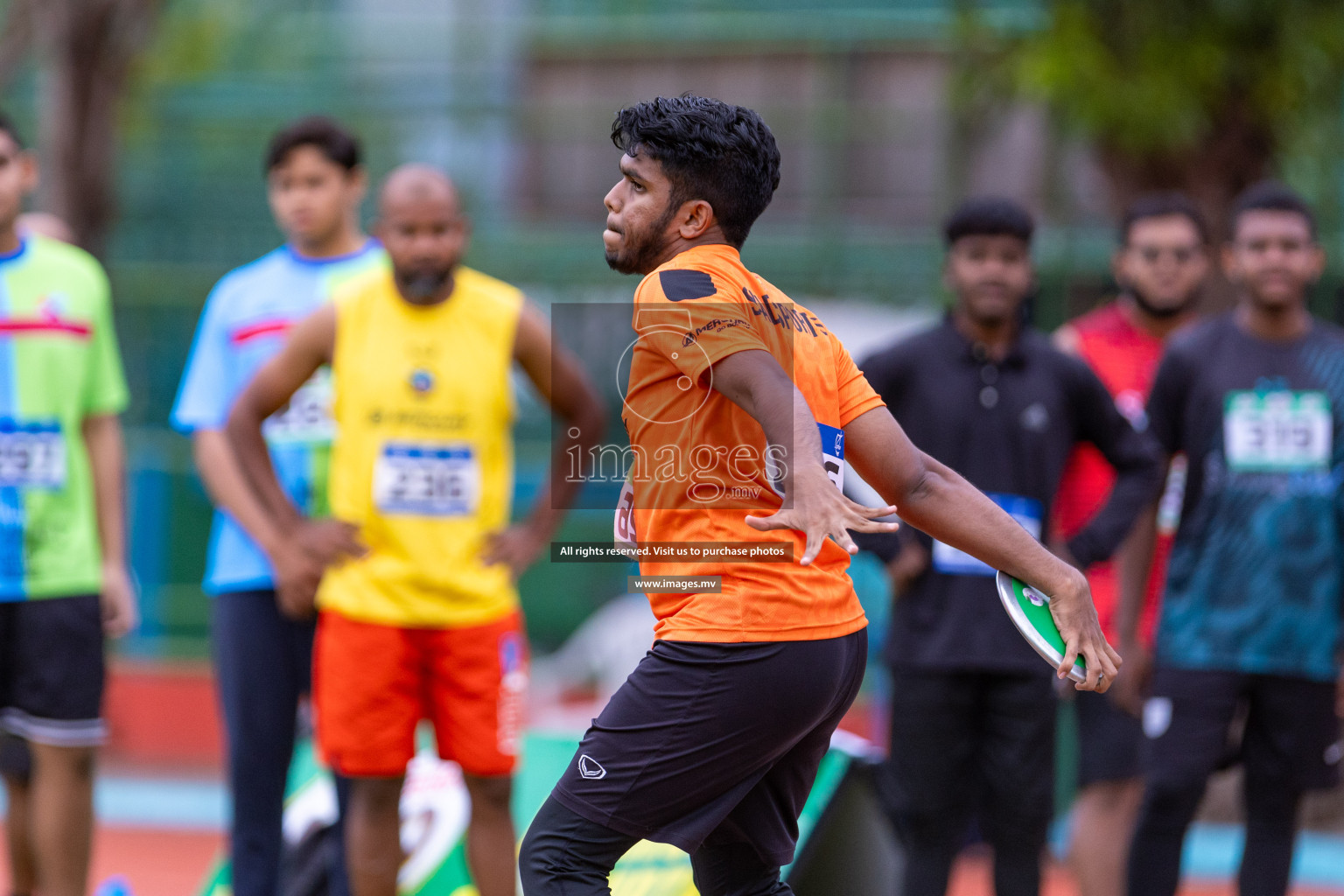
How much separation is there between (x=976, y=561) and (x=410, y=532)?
1679 millimetres

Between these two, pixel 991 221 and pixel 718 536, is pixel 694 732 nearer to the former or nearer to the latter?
pixel 718 536

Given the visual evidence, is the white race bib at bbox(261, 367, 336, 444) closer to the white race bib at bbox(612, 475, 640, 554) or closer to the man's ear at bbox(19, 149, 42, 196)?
the man's ear at bbox(19, 149, 42, 196)

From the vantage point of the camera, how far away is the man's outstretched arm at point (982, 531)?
9.80 ft

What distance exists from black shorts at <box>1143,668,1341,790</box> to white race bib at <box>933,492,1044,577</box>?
66 centimetres

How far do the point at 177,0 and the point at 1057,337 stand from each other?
9372 millimetres

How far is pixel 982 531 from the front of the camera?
9.93 ft

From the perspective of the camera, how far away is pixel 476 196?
A: 453 inches

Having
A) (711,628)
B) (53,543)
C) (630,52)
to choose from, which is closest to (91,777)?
(53,543)

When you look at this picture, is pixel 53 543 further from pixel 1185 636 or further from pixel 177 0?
pixel 177 0

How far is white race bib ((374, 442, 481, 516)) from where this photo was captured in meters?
4.60

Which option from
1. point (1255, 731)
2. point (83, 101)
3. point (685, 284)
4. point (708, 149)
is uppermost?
point (83, 101)

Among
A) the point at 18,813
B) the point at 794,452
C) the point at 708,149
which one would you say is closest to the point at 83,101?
the point at 18,813

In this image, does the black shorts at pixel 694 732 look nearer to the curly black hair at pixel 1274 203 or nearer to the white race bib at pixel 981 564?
the white race bib at pixel 981 564

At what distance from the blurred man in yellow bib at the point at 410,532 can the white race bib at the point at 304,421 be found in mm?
295
